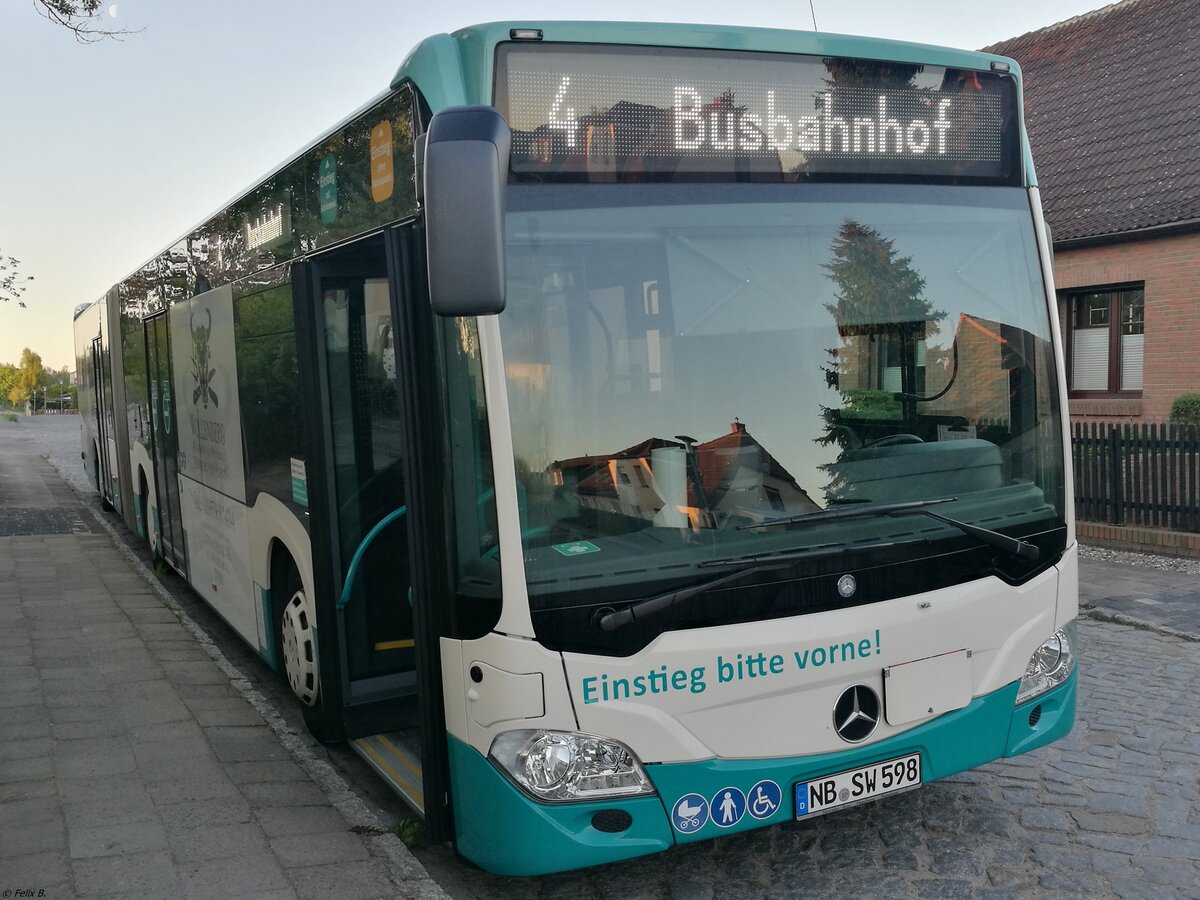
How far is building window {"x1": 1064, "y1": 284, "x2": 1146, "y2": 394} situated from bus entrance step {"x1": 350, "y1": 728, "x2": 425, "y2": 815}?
44.0 ft

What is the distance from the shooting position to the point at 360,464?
4.89 meters

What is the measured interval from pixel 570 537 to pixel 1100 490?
33.9 feet

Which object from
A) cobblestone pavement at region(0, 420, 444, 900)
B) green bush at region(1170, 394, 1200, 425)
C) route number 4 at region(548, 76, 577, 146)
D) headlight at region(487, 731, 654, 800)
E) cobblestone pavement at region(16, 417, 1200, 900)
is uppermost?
route number 4 at region(548, 76, 577, 146)

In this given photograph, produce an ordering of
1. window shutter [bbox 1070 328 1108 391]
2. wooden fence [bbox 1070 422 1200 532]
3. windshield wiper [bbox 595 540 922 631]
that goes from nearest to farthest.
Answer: windshield wiper [bbox 595 540 922 631] < wooden fence [bbox 1070 422 1200 532] < window shutter [bbox 1070 328 1108 391]

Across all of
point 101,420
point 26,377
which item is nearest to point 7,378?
point 26,377

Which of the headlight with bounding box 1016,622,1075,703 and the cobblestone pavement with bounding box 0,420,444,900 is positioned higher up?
the headlight with bounding box 1016,622,1075,703

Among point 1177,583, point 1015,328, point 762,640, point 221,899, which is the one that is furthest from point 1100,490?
point 221,899

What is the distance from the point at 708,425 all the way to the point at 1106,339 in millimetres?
14406

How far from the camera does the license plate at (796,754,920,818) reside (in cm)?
362

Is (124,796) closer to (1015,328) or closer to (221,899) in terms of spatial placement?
(221,899)

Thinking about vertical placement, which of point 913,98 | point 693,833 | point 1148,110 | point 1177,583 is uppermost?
point 1148,110

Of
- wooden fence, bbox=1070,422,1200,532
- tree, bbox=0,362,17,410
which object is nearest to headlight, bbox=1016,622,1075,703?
wooden fence, bbox=1070,422,1200,532

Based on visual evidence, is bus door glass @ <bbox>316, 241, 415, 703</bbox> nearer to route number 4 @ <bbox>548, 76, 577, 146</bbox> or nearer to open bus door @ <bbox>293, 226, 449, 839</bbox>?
open bus door @ <bbox>293, 226, 449, 839</bbox>

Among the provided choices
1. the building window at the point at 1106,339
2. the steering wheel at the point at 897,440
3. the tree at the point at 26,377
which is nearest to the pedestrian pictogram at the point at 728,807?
the steering wheel at the point at 897,440
